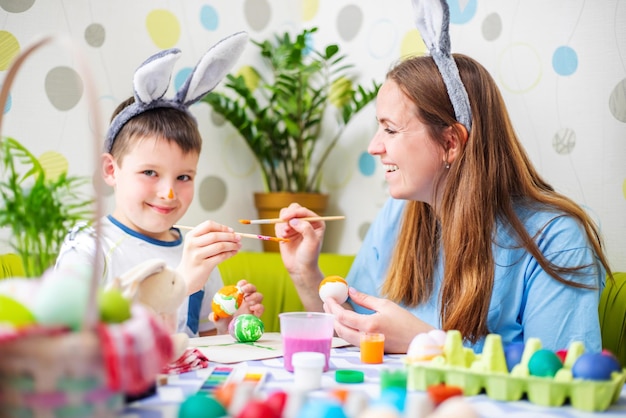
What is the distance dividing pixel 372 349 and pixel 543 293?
493mm

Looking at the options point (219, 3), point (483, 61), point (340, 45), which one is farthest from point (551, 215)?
point (219, 3)

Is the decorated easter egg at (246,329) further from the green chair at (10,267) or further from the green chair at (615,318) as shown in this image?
the green chair at (615,318)

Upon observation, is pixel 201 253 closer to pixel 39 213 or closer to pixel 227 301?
pixel 227 301

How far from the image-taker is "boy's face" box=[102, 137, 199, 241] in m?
1.77

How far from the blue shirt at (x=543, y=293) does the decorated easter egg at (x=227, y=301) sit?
0.50 metres

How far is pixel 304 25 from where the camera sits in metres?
3.02

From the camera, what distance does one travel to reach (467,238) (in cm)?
164

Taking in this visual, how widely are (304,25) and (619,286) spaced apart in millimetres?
1859

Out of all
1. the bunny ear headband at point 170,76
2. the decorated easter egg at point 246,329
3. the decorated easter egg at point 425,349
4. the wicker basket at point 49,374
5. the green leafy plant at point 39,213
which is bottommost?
the decorated easter egg at point 246,329

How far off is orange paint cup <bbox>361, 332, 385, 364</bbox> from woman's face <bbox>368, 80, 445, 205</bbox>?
1.80 ft

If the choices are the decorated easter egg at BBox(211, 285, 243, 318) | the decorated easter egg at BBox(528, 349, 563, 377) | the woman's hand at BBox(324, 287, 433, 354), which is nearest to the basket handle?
the decorated easter egg at BBox(528, 349, 563, 377)

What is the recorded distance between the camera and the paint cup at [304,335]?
1.22m

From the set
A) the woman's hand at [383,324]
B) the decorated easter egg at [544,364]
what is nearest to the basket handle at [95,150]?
the decorated easter egg at [544,364]

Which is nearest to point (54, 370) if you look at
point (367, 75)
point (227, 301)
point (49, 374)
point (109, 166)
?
point (49, 374)
